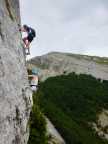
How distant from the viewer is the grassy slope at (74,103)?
→ 144 ft

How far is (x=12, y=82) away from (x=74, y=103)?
1335 inches

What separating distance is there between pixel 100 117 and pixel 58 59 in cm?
A: 2241

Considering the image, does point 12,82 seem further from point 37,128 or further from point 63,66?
point 63,66

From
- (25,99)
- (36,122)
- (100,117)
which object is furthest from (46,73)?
(25,99)

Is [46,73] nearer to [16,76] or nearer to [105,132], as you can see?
[105,132]

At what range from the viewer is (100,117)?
50.5 meters

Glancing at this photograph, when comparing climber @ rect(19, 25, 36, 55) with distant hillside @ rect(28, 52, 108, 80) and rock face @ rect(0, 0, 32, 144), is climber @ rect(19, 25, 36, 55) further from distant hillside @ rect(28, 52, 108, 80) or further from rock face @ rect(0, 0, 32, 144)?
distant hillside @ rect(28, 52, 108, 80)

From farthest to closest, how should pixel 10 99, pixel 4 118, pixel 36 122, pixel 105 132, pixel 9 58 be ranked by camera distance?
pixel 105 132, pixel 36 122, pixel 9 58, pixel 10 99, pixel 4 118

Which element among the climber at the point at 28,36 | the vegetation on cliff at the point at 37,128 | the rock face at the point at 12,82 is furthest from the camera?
the vegetation on cliff at the point at 37,128

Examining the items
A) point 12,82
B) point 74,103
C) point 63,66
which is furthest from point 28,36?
point 63,66

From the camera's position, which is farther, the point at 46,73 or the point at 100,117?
the point at 46,73

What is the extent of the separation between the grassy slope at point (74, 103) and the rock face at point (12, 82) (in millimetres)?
19710

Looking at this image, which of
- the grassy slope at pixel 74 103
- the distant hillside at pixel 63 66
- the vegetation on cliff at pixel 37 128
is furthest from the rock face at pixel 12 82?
the distant hillside at pixel 63 66

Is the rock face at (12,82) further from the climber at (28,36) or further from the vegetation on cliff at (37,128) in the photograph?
the vegetation on cliff at (37,128)
